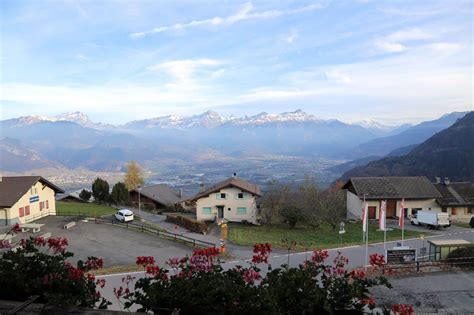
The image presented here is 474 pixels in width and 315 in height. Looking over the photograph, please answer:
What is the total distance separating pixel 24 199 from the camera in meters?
38.6

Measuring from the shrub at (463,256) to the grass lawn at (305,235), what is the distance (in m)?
11.1

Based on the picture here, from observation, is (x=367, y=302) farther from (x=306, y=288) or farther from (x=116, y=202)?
(x=116, y=202)

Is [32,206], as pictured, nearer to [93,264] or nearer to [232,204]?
[232,204]

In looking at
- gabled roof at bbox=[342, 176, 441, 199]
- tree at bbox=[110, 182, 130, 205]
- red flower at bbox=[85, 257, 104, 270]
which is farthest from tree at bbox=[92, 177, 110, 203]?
red flower at bbox=[85, 257, 104, 270]

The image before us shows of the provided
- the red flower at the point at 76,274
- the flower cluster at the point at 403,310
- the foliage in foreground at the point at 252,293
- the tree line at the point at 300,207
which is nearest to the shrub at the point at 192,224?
the tree line at the point at 300,207

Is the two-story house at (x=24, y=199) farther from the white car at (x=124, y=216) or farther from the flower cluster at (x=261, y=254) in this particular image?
the flower cluster at (x=261, y=254)

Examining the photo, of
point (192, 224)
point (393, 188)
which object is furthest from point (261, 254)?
point (393, 188)

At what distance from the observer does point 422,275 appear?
19047 millimetres

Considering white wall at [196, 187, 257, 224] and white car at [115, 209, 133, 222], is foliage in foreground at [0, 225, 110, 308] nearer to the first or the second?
white car at [115, 209, 133, 222]

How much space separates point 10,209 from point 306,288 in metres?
37.6

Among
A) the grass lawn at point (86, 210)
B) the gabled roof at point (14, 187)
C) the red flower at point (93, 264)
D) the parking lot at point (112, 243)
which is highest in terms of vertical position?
the red flower at point (93, 264)

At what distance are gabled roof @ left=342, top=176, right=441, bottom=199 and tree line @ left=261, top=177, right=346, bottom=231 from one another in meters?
5.55

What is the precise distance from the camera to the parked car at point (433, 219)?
4095cm

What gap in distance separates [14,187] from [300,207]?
90.4 feet
